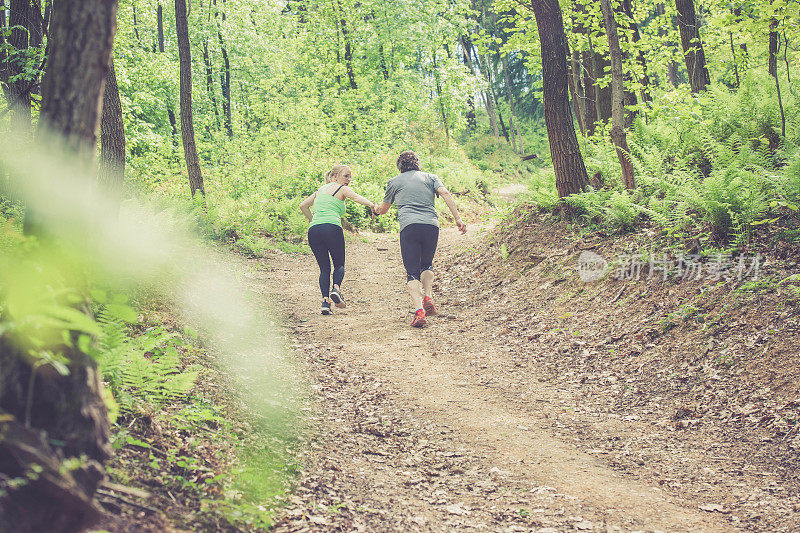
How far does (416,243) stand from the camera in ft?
27.5

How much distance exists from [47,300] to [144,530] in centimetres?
117

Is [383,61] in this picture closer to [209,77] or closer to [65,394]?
[209,77]

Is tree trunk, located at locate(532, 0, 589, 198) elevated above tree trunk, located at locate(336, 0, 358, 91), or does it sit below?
below

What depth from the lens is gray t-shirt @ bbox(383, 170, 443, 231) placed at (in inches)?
328

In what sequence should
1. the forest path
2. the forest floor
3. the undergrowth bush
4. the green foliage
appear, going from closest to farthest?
the forest path → the forest floor → the green foliage → the undergrowth bush

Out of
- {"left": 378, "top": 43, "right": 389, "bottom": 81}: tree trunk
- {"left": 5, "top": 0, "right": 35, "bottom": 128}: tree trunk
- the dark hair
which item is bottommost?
the dark hair

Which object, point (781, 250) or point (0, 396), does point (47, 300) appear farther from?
point (781, 250)

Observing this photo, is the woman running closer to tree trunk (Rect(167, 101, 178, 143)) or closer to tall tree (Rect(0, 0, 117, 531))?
tall tree (Rect(0, 0, 117, 531))

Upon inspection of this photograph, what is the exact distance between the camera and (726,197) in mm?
6855

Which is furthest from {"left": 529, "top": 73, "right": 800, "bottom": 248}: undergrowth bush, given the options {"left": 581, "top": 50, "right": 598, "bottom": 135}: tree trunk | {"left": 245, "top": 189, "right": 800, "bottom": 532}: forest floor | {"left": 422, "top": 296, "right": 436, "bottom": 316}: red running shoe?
{"left": 422, "top": 296, "right": 436, "bottom": 316}: red running shoe

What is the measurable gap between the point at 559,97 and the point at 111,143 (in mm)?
7702

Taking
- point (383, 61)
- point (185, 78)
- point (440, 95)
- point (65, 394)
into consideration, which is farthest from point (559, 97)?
point (383, 61)

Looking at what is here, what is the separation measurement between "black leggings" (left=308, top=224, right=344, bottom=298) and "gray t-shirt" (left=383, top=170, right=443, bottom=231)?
3.65ft

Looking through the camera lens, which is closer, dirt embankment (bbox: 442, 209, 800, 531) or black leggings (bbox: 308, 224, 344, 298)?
dirt embankment (bbox: 442, 209, 800, 531)
